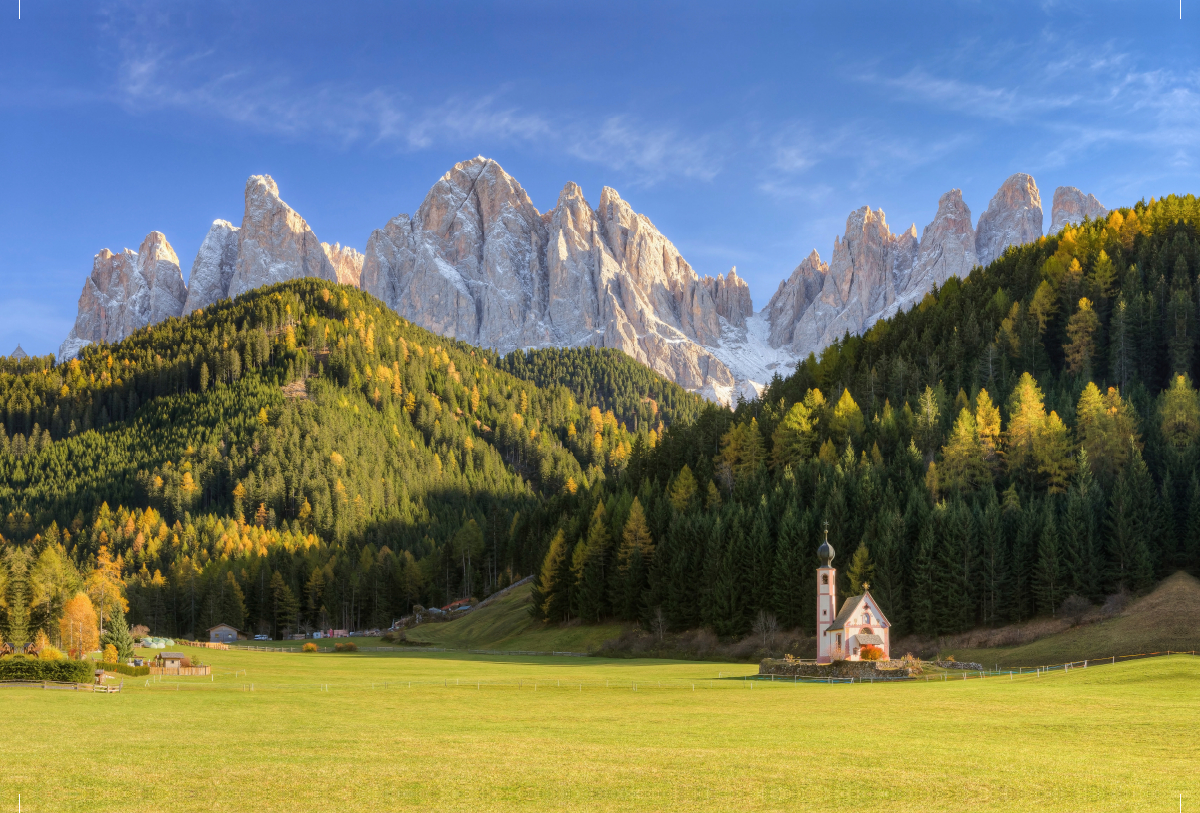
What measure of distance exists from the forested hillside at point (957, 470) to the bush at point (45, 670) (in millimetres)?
59149

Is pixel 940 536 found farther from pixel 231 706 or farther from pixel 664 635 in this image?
pixel 231 706

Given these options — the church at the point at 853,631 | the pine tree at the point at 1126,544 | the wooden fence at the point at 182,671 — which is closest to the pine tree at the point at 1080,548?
the pine tree at the point at 1126,544

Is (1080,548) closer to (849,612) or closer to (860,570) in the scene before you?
(860,570)

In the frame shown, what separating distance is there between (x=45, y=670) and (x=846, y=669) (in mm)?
54025

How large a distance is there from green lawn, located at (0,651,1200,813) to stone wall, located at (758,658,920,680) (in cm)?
762

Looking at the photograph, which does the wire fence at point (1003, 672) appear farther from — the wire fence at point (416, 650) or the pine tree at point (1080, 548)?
the wire fence at point (416, 650)

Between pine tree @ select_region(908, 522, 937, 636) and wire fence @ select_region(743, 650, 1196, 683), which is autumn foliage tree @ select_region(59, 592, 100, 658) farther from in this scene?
pine tree @ select_region(908, 522, 937, 636)

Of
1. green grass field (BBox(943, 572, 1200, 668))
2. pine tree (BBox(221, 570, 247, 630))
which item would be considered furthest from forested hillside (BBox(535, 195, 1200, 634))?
pine tree (BBox(221, 570, 247, 630))

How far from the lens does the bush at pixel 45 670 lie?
199ft

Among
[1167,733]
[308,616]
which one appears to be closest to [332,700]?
[1167,733]

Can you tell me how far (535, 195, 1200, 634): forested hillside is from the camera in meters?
89.2

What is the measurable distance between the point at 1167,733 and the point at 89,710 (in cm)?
4789

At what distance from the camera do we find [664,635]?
102m

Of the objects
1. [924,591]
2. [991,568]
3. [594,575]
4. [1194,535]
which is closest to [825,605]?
[924,591]
